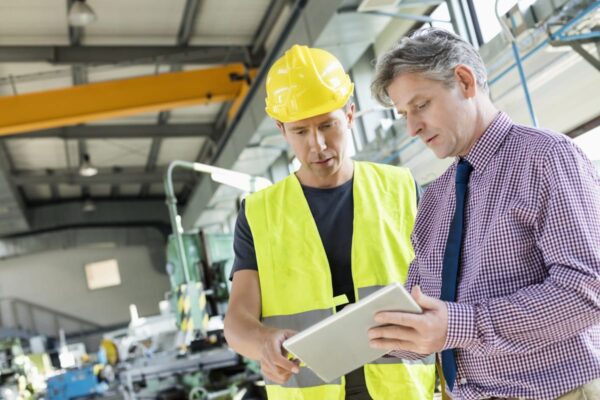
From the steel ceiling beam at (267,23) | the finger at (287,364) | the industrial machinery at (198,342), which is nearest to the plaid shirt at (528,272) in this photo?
the finger at (287,364)

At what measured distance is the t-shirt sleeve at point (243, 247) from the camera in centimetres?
209

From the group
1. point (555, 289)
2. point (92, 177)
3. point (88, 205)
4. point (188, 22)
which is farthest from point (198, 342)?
point (88, 205)

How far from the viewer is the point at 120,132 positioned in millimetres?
14602

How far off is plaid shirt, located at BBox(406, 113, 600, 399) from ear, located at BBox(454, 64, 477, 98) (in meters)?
0.08

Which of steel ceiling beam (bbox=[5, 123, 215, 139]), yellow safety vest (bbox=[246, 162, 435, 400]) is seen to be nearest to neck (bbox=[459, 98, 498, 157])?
yellow safety vest (bbox=[246, 162, 435, 400])

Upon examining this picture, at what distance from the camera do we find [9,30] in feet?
33.6

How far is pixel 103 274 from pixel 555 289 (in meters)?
22.8

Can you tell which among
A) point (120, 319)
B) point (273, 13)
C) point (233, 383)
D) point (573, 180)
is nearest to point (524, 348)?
point (573, 180)

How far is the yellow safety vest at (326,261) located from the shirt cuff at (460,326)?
0.65 meters

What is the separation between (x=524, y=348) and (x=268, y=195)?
1034mm

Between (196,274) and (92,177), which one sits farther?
(92,177)

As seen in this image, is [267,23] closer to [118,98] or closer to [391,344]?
[118,98]

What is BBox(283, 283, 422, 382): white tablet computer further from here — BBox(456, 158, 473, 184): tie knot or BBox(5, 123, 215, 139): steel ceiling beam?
BBox(5, 123, 215, 139): steel ceiling beam

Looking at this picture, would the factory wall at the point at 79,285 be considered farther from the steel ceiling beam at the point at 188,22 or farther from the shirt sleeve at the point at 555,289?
the shirt sleeve at the point at 555,289
